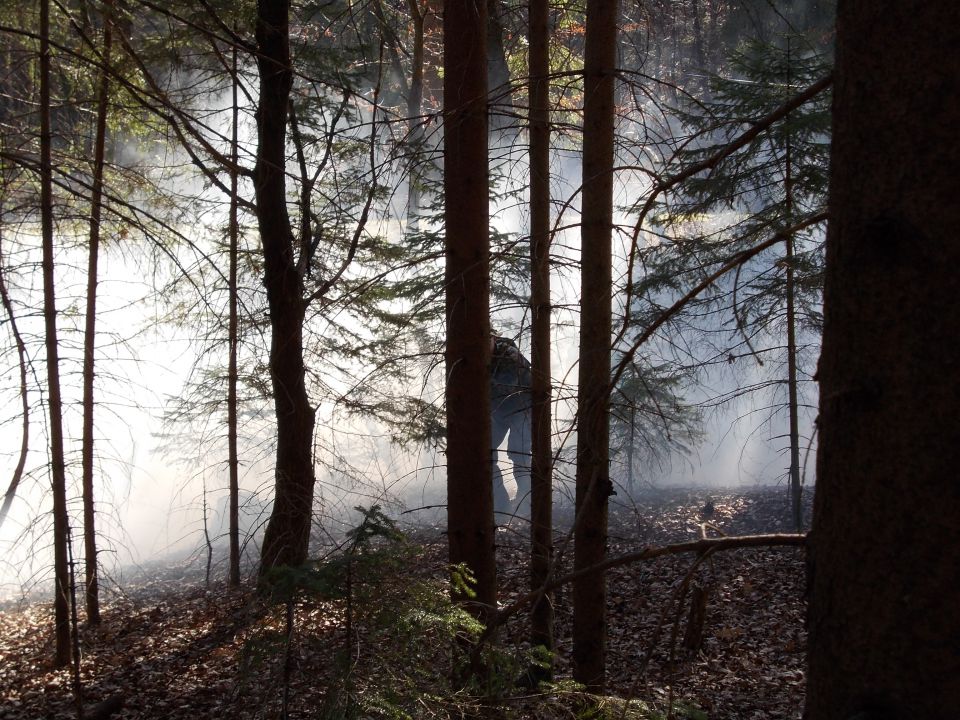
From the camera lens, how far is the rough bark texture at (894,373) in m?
1.09

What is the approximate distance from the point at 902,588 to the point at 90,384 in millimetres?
7961

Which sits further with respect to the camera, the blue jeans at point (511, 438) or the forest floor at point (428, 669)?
the blue jeans at point (511, 438)

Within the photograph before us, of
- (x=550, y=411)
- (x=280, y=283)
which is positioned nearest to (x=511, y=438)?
(x=280, y=283)

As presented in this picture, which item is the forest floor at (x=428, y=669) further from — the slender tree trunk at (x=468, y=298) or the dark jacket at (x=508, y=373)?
the dark jacket at (x=508, y=373)

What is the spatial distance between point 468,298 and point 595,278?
2.92ft

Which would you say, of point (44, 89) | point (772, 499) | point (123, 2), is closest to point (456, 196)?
point (44, 89)

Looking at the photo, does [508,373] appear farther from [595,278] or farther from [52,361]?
[595,278]

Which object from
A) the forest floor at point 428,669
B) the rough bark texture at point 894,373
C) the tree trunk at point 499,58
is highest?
the tree trunk at point 499,58

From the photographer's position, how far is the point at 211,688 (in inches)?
220

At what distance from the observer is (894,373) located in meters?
1.13

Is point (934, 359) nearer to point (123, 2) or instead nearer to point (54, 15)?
point (123, 2)

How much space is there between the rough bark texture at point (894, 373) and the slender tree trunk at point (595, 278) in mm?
2864

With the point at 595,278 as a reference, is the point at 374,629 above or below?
below

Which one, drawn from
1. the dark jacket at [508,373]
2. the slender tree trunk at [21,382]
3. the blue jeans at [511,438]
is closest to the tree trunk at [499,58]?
the dark jacket at [508,373]
